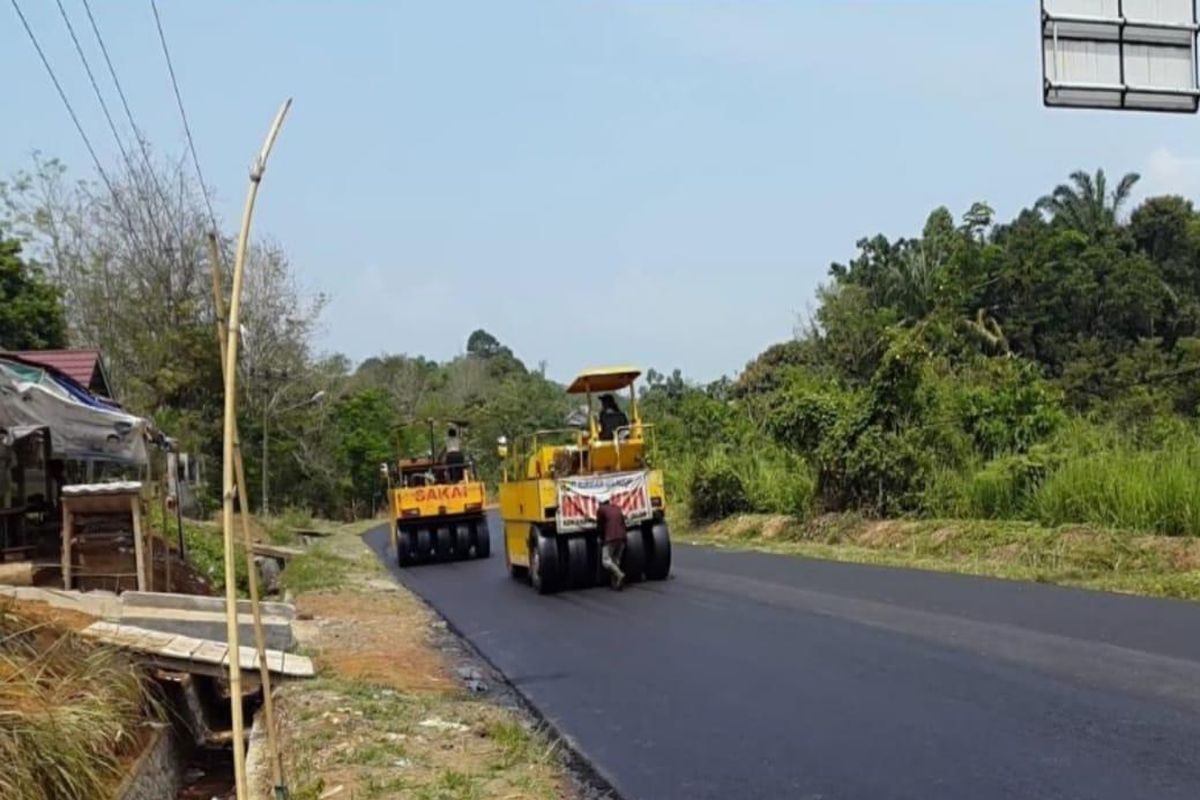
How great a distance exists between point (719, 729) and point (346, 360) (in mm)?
53320

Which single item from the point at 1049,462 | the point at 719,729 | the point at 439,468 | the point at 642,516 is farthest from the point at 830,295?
the point at 719,729

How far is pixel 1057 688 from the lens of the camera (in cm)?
835

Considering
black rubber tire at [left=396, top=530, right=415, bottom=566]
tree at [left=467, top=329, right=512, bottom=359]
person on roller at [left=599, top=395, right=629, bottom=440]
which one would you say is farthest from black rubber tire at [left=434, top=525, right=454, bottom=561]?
tree at [left=467, top=329, right=512, bottom=359]

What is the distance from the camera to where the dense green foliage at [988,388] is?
19.7m

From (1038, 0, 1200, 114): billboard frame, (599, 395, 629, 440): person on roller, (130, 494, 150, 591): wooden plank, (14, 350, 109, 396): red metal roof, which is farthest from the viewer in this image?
(14, 350, 109, 396): red metal roof

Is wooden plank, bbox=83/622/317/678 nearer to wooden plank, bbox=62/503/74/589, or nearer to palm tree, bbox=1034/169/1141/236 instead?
wooden plank, bbox=62/503/74/589

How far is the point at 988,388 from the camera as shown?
23.2 meters

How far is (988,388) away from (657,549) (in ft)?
29.1

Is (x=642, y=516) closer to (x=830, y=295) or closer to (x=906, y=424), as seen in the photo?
(x=906, y=424)

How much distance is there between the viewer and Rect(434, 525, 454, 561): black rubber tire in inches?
1057

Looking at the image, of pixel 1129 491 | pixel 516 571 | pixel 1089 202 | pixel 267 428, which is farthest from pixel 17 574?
pixel 1089 202

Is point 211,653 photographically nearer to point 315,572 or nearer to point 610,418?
point 610,418

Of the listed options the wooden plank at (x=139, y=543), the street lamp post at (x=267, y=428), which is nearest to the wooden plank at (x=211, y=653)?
the wooden plank at (x=139, y=543)

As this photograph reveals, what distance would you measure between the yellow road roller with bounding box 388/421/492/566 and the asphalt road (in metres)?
11.3
